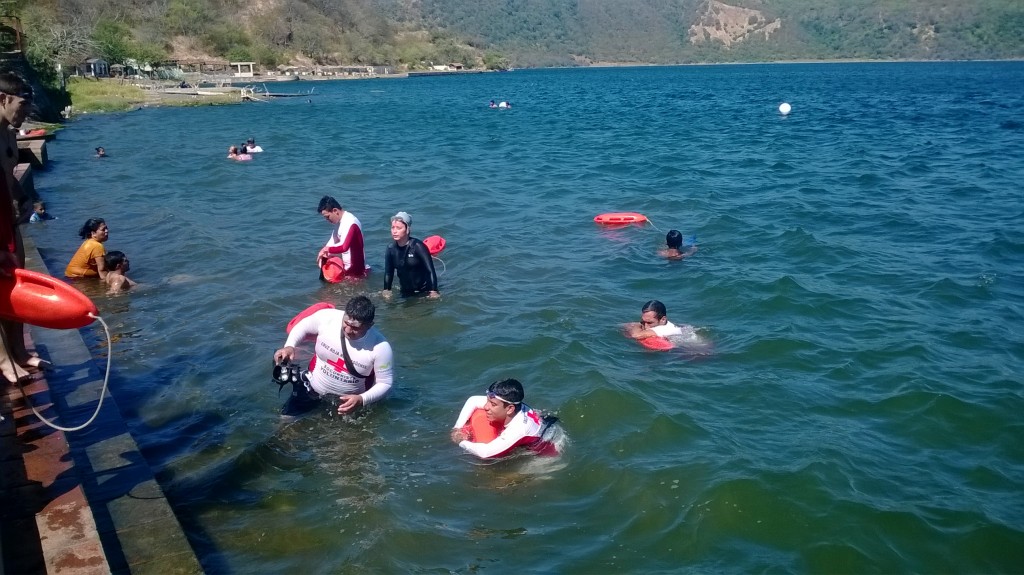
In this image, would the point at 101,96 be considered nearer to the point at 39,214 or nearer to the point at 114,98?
the point at 114,98

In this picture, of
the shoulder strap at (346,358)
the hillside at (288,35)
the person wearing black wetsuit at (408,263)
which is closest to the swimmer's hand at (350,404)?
the shoulder strap at (346,358)

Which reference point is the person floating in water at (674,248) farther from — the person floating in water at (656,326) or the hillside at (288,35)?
the hillside at (288,35)

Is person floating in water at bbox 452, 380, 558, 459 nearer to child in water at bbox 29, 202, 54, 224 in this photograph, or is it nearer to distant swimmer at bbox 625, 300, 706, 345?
distant swimmer at bbox 625, 300, 706, 345

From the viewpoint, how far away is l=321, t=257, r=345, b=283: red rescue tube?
11258mm

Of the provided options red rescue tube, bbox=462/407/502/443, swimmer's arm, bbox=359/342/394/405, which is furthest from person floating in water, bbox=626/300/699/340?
swimmer's arm, bbox=359/342/394/405

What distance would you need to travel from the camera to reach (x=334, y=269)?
11.3m

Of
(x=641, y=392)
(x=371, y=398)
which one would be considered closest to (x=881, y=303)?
(x=641, y=392)

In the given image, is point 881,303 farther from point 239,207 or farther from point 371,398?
point 239,207

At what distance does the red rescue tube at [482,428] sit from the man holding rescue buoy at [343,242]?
4.63 meters

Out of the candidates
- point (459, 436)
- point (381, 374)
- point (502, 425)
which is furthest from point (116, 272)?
point (502, 425)

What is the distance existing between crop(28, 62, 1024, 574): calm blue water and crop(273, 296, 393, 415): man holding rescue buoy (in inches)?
14.8

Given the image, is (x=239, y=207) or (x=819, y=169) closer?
(x=239, y=207)

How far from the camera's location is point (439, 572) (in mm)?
5090

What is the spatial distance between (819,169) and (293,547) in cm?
2072
